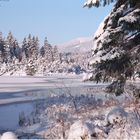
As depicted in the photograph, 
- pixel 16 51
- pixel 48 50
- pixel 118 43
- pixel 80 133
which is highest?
pixel 48 50

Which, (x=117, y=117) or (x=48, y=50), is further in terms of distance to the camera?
(x=48, y=50)

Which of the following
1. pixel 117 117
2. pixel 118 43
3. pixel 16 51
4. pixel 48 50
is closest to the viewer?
pixel 117 117

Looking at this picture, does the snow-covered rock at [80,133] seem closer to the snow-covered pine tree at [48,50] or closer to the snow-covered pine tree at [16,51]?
the snow-covered pine tree at [16,51]

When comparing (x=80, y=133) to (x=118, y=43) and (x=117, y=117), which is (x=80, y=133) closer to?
(x=117, y=117)

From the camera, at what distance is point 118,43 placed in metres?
10.8

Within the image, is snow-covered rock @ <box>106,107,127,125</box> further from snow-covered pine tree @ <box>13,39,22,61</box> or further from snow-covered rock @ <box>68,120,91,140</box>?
snow-covered pine tree @ <box>13,39,22,61</box>

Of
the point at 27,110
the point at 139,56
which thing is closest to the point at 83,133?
the point at 139,56

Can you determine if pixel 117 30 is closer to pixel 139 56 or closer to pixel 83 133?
pixel 139 56

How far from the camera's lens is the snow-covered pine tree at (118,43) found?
10418 mm

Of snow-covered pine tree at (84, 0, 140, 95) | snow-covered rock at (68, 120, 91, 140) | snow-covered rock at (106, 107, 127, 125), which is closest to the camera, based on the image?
snow-covered rock at (68, 120, 91, 140)

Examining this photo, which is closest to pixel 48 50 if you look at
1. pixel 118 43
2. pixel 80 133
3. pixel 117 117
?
pixel 118 43

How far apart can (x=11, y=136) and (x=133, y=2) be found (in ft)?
18.5

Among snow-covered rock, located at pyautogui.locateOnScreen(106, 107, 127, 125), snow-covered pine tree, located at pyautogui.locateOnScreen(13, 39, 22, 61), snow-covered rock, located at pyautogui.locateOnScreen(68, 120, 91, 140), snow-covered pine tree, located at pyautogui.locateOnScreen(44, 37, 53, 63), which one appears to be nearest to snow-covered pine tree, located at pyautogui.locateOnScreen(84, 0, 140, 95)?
snow-covered rock, located at pyautogui.locateOnScreen(106, 107, 127, 125)

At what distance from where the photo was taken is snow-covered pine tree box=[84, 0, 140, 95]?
410 inches
